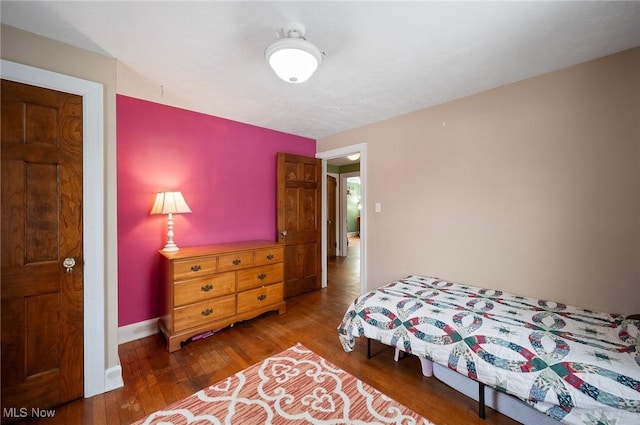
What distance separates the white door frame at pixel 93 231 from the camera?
1741 mm

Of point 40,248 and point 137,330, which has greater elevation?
point 40,248

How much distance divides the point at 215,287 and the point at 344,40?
2411 mm

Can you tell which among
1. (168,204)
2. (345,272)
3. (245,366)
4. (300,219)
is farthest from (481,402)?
(345,272)

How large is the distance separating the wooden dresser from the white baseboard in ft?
0.34

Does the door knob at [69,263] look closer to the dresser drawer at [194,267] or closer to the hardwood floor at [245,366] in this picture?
the dresser drawer at [194,267]

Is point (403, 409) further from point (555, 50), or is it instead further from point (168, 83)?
point (168, 83)

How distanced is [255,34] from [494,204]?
8.02 ft

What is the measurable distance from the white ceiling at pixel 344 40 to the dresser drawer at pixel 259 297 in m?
2.08

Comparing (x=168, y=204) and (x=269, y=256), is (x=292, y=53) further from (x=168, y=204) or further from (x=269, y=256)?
(x=269, y=256)

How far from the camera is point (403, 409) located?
1.64m

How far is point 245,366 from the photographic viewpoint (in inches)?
82.5

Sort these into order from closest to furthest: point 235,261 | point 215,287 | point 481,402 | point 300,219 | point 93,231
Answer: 1. point 481,402
2. point 93,231
3. point 215,287
4. point 235,261
5. point 300,219

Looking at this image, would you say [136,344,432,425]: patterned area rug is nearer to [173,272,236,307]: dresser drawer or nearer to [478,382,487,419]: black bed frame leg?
[478,382,487,419]: black bed frame leg

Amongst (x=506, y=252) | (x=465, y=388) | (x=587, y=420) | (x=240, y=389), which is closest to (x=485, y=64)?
(x=506, y=252)
